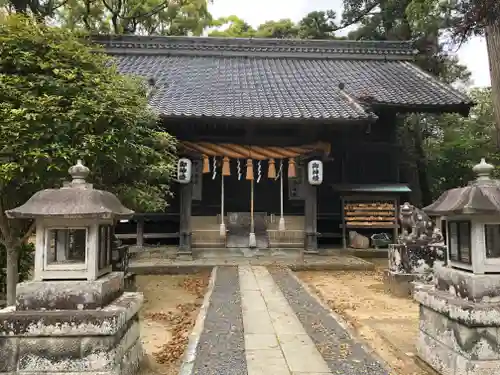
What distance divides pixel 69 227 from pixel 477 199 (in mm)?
4249

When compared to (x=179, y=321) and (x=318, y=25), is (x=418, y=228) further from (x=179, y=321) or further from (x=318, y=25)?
(x=318, y=25)

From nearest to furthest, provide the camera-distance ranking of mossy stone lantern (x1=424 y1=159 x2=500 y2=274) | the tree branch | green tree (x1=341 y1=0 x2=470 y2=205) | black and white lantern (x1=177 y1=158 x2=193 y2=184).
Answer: mossy stone lantern (x1=424 y1=159 x2=500 y2=274) < black and white lantern (x1=177 y1=158 x2=193 y2=184) < green tree (x1=341 y1=0 x2=470 y2=205) < the tree branch

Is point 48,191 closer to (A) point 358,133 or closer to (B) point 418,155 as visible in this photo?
(A) point 358,133

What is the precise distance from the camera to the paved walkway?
169 inches

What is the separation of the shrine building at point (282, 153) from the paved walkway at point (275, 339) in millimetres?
5110

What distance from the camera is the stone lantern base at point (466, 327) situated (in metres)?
4.02

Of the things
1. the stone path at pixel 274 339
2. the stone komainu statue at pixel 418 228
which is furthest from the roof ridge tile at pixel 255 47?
the stone path at pixel 274 339

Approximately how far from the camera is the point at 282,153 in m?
12.8

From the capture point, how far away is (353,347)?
4773 mm

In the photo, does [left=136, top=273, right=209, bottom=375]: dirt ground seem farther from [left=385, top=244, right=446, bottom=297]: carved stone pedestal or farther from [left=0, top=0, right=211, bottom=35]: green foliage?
[left=0, top=0, right=211, bottom=35]: green foliage

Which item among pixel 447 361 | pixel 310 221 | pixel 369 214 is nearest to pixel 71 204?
pixel 447 361

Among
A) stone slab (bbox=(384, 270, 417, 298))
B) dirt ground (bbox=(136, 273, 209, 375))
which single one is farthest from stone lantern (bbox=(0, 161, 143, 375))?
stone slab (bbox=(384, 270, 417, 298))

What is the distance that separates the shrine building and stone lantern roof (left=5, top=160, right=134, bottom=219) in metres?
7.90

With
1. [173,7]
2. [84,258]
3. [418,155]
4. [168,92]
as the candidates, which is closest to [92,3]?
[173,7]
